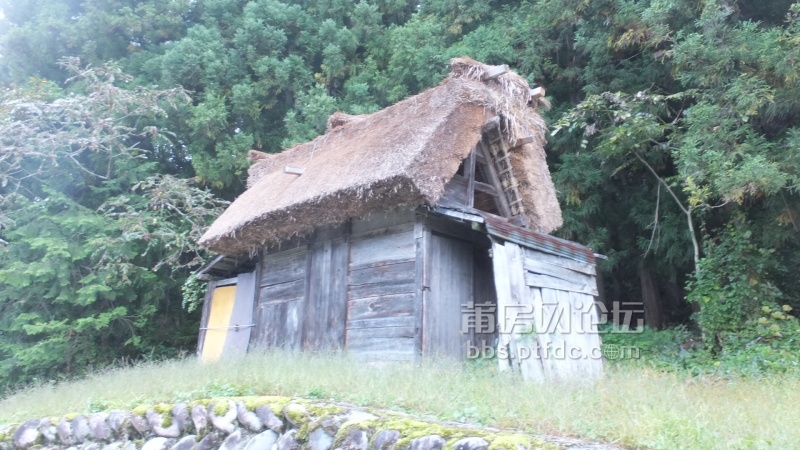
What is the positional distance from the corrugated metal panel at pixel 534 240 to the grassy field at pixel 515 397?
1.59 metres

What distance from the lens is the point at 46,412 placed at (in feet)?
26.6

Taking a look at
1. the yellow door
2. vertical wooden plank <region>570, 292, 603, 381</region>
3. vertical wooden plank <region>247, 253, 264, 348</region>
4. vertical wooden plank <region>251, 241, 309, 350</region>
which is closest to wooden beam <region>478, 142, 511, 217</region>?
vertical wooden plank <region>570, 292, 603, 381</region>

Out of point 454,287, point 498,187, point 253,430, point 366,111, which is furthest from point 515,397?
point 366,111

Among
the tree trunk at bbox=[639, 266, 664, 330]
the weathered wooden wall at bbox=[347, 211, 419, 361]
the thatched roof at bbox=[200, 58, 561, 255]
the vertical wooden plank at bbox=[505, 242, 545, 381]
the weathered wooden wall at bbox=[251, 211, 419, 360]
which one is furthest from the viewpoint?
the tree trunk at bbox=[639, 266, 664, 330]

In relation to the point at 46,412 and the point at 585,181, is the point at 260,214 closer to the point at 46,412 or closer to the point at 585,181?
the point at 46,412

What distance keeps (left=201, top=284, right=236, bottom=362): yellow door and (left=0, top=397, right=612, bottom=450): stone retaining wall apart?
11.5ft

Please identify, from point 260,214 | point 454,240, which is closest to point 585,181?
point 454,240

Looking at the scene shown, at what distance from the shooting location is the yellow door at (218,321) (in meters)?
11.1

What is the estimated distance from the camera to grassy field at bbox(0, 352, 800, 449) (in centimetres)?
454

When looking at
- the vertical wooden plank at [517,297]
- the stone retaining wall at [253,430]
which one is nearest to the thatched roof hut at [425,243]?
the vertical wooden plank at [517,297]

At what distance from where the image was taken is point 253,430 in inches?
232

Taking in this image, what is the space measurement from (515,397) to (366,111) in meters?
9.63

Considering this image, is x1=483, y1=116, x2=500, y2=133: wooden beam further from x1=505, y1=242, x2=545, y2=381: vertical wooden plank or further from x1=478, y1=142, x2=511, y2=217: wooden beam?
x1=505, y1=242, x2=545, y2=381: vertical wooden plank

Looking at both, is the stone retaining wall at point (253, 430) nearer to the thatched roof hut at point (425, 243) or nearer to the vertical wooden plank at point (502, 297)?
the thatched roof hut at point (425, 243)
